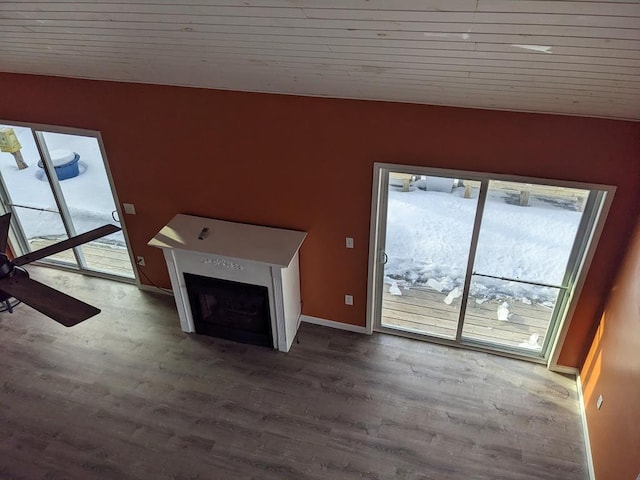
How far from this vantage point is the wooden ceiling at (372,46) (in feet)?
6.64

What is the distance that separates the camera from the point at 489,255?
4.24 metres

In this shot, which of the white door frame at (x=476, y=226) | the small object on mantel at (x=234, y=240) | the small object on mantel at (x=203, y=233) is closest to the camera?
the white door frame at (x=476, y=226)

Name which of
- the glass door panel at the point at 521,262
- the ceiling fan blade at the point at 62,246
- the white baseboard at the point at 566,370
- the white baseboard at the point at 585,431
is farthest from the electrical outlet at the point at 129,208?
the white baseboard at the point at 585,431

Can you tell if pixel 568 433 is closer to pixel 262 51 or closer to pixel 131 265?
pixel 262 51

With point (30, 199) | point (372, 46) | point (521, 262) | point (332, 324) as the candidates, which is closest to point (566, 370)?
point (521, 262)

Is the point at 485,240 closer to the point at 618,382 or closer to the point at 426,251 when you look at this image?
the point at 426,251

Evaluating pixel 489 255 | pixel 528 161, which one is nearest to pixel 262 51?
pixel 528 161

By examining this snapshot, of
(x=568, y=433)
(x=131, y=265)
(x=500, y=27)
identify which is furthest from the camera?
(x=131, y=265)

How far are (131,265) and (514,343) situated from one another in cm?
434

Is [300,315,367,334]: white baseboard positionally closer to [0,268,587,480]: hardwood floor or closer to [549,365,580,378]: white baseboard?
[0,268,587,480]: hardwood floor

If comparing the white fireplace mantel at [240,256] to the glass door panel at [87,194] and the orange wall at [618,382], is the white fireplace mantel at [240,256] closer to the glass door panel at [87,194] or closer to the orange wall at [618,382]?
the glass door panel at [87,194]

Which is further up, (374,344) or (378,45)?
(378,45)

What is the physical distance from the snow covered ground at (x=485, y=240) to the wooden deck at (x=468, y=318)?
16 cm

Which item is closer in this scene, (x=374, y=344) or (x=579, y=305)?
(x=579, y=305)
